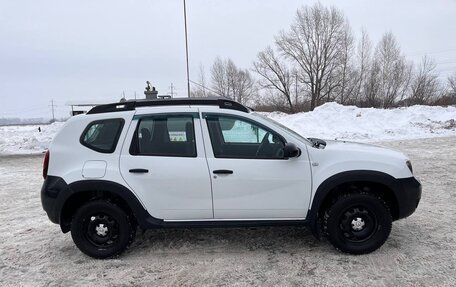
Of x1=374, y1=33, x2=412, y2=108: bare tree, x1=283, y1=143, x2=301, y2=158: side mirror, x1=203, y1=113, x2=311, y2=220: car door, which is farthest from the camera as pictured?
x1=374, y1=33, x2=412, y2=108: bare tree

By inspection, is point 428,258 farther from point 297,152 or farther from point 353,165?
point 297,152

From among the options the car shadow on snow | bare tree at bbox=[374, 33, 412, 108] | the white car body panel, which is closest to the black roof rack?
the white car body panel

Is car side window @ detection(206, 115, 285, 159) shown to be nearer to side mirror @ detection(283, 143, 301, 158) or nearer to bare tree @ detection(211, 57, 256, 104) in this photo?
side mirror @ detection(283, 143, 301, 158)

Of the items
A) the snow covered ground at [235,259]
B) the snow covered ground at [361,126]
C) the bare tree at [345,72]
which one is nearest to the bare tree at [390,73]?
the bare tree at [345,72]

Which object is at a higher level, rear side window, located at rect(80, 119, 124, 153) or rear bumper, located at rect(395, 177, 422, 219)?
rear side window, located at rect(80, 119, 124, 153)

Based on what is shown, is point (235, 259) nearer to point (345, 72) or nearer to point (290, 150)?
point (290, 150)

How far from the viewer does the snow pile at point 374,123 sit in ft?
57.0

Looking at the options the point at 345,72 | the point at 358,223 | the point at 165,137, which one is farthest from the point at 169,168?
the point at 345,72

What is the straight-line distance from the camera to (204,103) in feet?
15.0

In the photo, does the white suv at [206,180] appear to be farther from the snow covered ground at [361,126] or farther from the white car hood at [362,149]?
the snow covered ground at [361,126]

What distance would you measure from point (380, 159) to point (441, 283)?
55.5 inches

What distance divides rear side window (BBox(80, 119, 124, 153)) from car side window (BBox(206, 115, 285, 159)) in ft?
3.59

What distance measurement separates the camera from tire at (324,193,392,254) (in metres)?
4.27

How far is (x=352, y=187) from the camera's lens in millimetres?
4426
